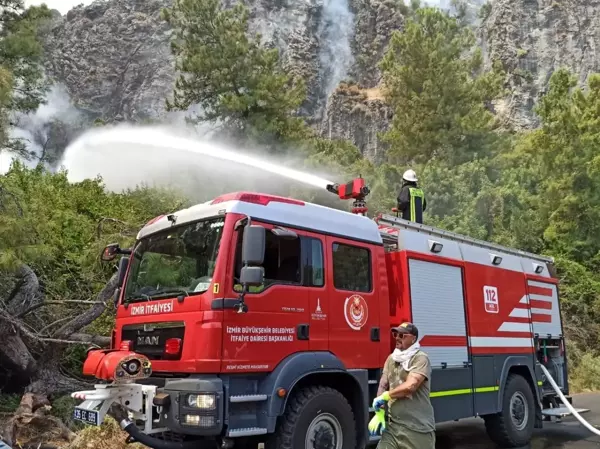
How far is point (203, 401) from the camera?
15.3ft

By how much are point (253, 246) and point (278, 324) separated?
861 millimetres

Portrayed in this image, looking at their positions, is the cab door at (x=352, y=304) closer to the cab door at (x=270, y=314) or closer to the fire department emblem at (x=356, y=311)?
the fire department emblem at (x=356, y=311)

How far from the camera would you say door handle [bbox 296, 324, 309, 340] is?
5.30 meters

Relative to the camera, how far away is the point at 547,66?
54.4m

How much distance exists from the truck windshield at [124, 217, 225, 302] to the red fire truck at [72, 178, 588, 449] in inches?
0.6

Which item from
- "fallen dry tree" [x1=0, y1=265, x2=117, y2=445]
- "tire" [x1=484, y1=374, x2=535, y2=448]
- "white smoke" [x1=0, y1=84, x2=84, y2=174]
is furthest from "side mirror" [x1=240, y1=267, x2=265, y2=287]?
"white smoke" [x1=0, y1=84, x2=84, y2=174]

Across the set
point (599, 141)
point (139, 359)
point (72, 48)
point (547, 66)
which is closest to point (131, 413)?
point (139, 359)

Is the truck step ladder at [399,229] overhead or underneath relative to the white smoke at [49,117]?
underneath

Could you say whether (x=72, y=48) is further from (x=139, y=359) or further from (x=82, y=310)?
(x=139, y=359)

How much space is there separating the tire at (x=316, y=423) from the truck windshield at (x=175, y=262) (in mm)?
1345

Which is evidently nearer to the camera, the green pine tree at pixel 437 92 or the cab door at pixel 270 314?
the cab door at pixel 270 314

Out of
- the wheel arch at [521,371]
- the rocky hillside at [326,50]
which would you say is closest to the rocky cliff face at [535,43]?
the rocky hillside at [326,50]

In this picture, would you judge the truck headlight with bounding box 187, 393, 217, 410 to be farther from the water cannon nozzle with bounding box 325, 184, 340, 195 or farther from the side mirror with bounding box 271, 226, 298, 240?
the water cannon nozzle with bounding box 325, 184, 340, 195

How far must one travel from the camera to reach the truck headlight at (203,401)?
4645 mm
